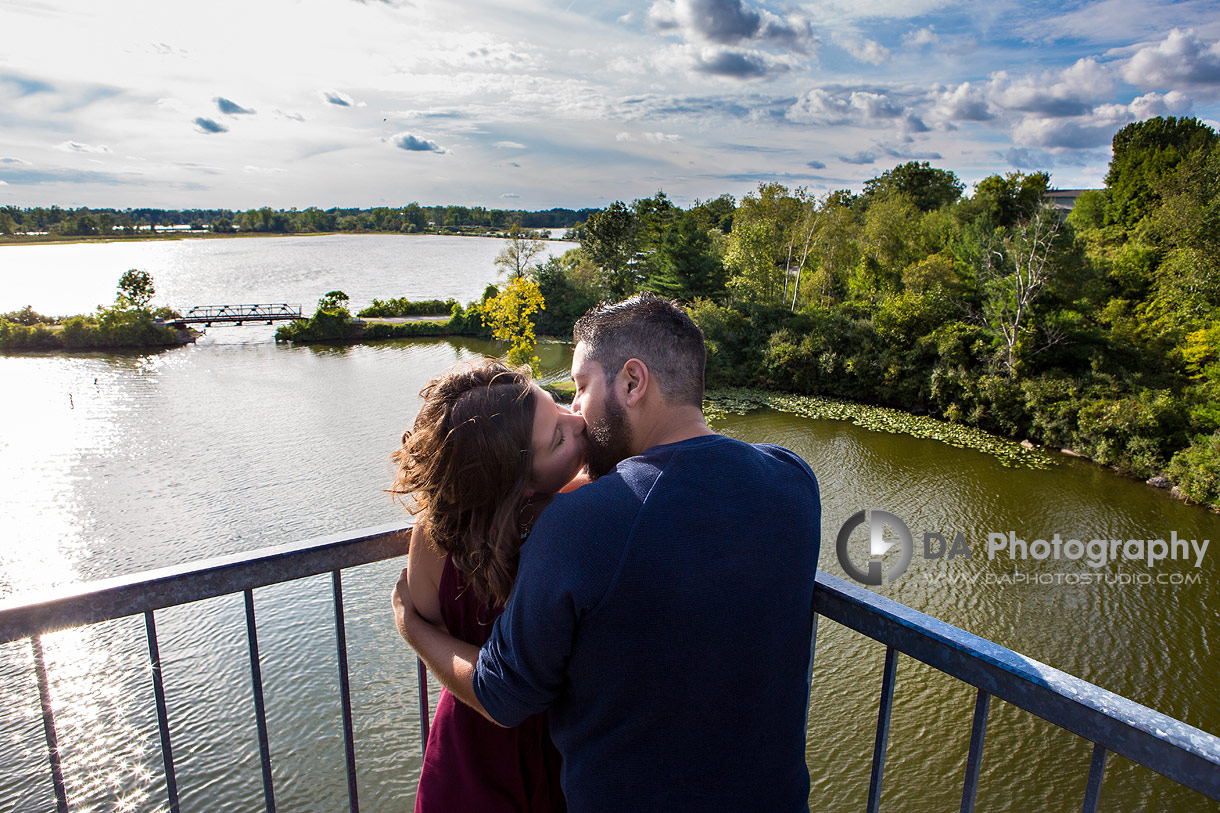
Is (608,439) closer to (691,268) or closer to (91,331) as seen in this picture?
(691,268)

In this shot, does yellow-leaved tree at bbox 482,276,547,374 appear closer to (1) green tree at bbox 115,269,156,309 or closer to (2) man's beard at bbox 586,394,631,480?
(2) man's beard at bbox 586,394,631,480

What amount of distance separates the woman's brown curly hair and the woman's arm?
0.05 metres

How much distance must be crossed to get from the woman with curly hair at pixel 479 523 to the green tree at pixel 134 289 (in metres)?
49.7

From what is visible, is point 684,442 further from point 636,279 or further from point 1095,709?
point 636,279

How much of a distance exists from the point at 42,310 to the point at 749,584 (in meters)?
62.6

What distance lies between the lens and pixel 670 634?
Result: 1263 millimetres

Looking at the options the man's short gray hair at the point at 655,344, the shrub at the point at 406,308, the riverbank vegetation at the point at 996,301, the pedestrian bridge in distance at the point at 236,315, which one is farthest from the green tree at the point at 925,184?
the man's short gray hair at the point at 655,344

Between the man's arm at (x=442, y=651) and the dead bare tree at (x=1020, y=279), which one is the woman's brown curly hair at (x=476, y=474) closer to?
the man's arm at (x=442, y=651)

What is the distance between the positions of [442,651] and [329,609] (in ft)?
43.5

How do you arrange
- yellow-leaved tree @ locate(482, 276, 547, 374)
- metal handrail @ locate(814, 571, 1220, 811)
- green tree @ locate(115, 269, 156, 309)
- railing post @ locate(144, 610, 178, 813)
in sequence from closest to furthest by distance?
metal handrail @ locate(814, 571, 1220, 811) < railing post @ locate(144, 610, 178, 813) < yellow-leaved tree @ locate(482, 276, 547, 374) < green tree @ locate(115, 269, 156, 309)

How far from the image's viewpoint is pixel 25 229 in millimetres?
88188

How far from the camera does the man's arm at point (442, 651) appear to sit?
1.50 m

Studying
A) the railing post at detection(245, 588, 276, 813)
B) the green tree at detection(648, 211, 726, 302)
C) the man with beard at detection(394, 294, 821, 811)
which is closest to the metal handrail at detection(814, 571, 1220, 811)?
the man with beard at detection(394, 294, 821, 811)

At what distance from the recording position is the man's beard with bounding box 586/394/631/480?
1.75m
